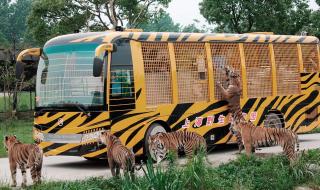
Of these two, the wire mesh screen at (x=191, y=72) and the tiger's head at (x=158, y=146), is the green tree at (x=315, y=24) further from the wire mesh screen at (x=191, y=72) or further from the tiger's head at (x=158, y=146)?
the tiger's head at (x=158, y=146)

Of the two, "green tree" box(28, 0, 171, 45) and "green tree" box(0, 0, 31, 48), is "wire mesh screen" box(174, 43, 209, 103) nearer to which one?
"green tree" box(28, 0, 171, 45)

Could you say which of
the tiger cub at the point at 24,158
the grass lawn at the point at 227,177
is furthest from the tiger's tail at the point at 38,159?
the grass lawn at the point at 227,177

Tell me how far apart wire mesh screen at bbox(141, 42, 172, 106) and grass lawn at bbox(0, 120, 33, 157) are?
5.96 m

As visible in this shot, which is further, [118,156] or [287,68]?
[287,68]

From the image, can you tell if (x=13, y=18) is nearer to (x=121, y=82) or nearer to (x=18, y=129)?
(x=18, y=129)

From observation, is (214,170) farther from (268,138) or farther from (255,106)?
(255,106)

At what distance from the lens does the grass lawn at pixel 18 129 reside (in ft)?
61.6

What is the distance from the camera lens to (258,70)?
15.1m

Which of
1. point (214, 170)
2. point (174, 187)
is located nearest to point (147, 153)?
point (214, 170)

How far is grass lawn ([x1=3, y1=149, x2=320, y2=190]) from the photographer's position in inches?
338

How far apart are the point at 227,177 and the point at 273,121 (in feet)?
18.2

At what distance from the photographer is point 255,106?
14.8 m

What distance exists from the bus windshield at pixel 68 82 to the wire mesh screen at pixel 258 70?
4263 millimetres

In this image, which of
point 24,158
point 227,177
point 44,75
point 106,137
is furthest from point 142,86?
point 24,158
